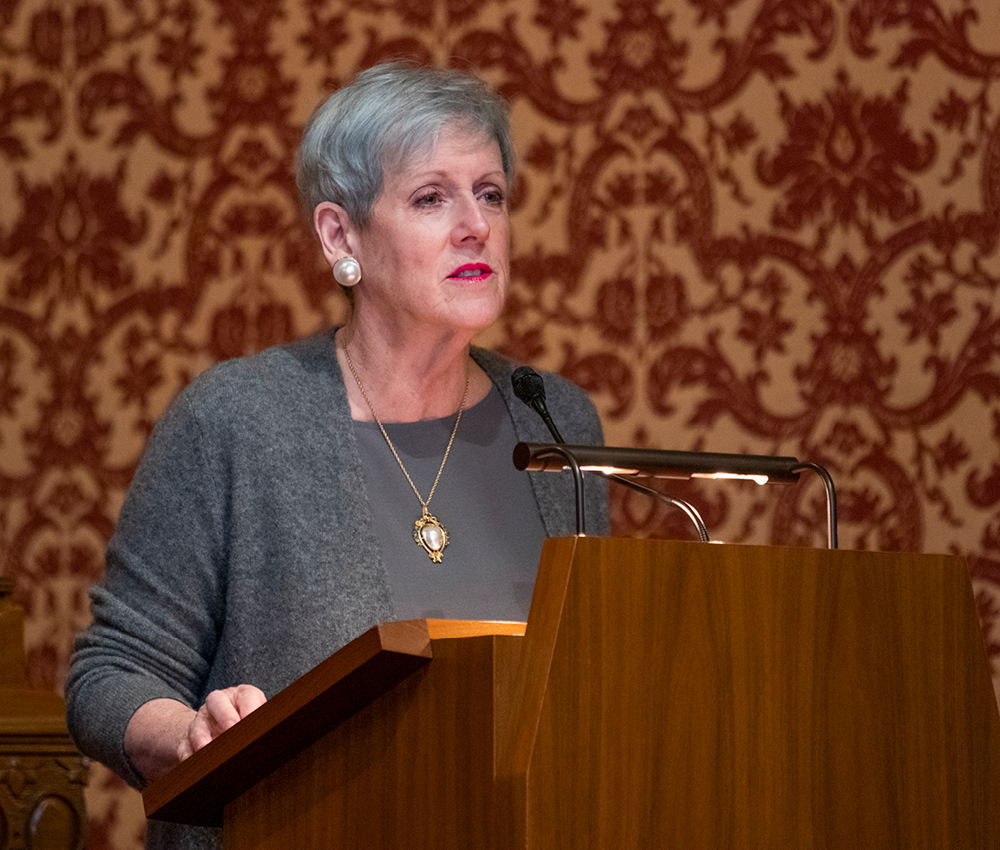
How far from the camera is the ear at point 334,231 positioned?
5.91 feet

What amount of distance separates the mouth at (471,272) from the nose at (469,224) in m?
0.03

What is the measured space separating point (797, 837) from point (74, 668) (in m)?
0.94

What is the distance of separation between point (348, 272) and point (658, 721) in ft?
3.25

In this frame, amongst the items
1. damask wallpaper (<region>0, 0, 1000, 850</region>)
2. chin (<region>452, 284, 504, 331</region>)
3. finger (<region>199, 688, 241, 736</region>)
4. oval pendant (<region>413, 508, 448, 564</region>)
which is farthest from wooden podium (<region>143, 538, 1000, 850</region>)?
damask wallpaper (<region>0, 0, 1000, 850</region>)

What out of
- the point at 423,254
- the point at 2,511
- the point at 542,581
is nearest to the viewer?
the point at 542,581

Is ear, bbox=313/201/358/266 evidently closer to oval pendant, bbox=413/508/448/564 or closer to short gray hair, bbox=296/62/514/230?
short gray hair, bbox=296/62/514/230

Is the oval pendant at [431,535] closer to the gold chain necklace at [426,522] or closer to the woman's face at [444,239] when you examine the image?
the gold chain necklace at [426,522]

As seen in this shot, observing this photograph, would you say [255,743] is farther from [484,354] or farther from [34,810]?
[34,810]

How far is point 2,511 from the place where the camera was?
107 inches

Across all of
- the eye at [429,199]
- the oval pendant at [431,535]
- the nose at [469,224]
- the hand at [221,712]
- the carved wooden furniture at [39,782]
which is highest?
the eye at [429,199]

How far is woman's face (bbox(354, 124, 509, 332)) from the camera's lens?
66.9 inches

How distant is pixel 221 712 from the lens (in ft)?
3.90

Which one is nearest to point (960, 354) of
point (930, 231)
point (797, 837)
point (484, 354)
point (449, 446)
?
point (930, 231)

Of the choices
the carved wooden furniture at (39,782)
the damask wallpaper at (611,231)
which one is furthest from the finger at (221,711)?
the damask wallpaper at (611,231)
